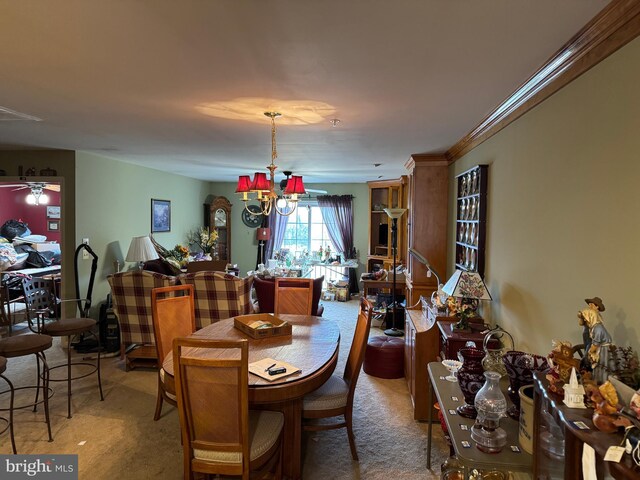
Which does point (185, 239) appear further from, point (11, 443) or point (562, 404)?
point (562, 404)

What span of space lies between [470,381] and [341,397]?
38.2 inches

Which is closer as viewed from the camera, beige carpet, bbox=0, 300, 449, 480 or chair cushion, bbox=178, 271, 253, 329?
beige carpet, bbox=0, 300, 449, 480

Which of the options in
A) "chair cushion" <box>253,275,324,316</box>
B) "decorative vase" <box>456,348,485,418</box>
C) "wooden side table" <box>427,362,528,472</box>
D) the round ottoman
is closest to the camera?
"wooden side table" <box>427,362,528,472</box>

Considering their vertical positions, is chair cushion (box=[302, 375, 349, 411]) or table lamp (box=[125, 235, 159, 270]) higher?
table lamp (box=[125, 235, 159, 270])

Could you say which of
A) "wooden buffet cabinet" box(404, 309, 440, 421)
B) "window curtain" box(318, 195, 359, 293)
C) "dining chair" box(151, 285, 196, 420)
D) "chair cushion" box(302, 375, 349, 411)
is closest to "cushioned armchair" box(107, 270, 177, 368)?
"dining chair" box(151, 285, 196, 420)

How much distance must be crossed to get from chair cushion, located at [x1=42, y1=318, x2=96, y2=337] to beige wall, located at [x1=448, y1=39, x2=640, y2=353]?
10.5 feet

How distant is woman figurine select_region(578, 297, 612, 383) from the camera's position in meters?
1.23

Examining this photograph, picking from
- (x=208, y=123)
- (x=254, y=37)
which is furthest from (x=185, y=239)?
(x=254, y=37)

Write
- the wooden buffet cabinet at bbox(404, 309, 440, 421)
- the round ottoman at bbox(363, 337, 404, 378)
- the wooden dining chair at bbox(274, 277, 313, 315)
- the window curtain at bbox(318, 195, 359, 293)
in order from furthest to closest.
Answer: the window curtain at bbox(318, 195, 359, 293), the round ottoman at bbox(363, 337, 404, 378), the wooden dining chair at bbox(274, 277, 313, 315), the wooden buffet cabinet at bbox(404, 309, 440, 421)

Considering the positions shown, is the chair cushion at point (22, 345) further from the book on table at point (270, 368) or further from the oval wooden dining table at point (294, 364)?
the book on table at point (270, 368)

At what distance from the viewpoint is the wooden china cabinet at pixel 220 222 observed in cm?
814

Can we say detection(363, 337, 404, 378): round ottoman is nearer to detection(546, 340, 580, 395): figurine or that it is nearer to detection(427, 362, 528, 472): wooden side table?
detection(427, 362, 528, 472): wooden side table

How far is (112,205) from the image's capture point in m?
5.11

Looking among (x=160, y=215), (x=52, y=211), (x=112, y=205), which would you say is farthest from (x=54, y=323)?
(x=52, y=211)
